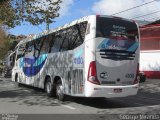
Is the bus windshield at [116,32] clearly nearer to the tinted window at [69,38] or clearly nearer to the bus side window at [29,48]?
the tinted window at [69,38]

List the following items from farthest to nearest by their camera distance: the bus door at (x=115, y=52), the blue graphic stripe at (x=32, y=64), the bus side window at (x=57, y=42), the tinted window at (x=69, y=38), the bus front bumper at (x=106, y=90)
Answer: the blue graphic stripe at (x=32, y=64), the bus side window at (x=57, y=42), the tinted window at (x=69, y=38), the bus door at (x=115, y=52), the bus front bumper at (x=106, y=90)

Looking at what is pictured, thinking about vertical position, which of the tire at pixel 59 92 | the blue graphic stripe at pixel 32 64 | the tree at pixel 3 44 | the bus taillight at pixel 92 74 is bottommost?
the tire at pixel 59 92

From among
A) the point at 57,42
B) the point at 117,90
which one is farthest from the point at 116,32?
the point at 57,42

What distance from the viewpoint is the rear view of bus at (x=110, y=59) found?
14602mm

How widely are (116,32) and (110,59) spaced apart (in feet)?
3.54

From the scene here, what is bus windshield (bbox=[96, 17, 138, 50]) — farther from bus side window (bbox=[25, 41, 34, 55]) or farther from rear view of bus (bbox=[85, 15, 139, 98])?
bus side window (bbox=[25, 41, 34, 55])

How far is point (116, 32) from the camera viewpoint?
49.5 feet

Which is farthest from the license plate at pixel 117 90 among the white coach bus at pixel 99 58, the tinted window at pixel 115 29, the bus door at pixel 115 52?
the tinted window at pixel 115 29

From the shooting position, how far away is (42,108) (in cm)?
1477

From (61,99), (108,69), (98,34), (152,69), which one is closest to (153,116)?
(108,69)

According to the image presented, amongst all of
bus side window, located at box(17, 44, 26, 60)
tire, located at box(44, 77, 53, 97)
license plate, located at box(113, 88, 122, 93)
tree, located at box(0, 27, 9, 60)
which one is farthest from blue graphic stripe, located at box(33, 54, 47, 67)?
tree, located at box(0, 27, 9, 60)

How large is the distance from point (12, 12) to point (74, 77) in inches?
329

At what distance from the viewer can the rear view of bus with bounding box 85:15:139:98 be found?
14.6m

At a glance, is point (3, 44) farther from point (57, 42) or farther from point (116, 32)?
point (116, 32)
